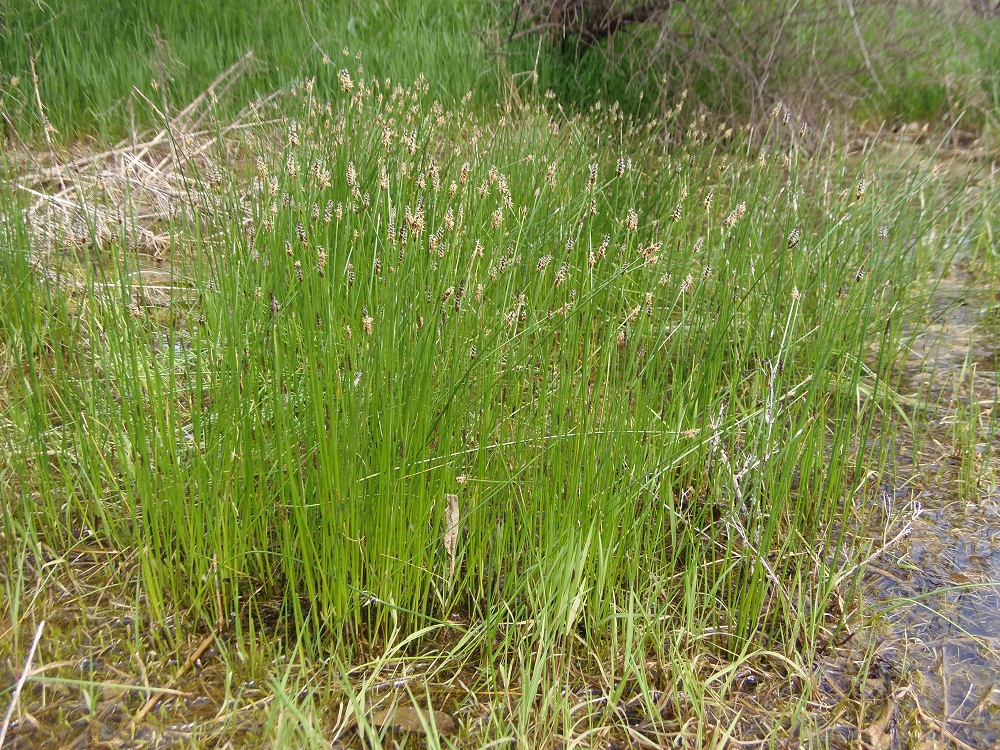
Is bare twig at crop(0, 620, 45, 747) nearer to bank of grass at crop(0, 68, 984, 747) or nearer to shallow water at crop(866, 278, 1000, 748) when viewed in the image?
bank of grass at crop(0, 68, 984, 747)

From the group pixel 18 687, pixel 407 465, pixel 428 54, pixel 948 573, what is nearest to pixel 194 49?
pixel 428 54

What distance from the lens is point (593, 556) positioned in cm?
179

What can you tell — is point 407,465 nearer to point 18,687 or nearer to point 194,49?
point 18,687

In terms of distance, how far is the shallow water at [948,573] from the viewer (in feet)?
5.63

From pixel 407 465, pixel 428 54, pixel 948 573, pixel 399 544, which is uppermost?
pixel 428 54

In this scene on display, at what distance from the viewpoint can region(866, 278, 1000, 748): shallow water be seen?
1716 millimetres

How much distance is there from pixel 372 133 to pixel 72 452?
1709 mm

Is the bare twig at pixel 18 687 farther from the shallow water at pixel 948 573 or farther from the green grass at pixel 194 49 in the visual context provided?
the green grass at pixel 194 49

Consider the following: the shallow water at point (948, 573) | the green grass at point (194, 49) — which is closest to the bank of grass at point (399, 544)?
the shallow water at point (948, 573)

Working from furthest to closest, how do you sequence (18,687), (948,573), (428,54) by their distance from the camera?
(428,54), (948,573), (18,687)

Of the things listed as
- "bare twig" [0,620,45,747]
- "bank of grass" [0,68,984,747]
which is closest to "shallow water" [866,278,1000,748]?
"bank of grass" [0,68,984,747]

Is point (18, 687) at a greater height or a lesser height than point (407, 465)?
lesser

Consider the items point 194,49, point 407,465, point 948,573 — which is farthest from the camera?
point 194,49

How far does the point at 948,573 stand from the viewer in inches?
82.2
